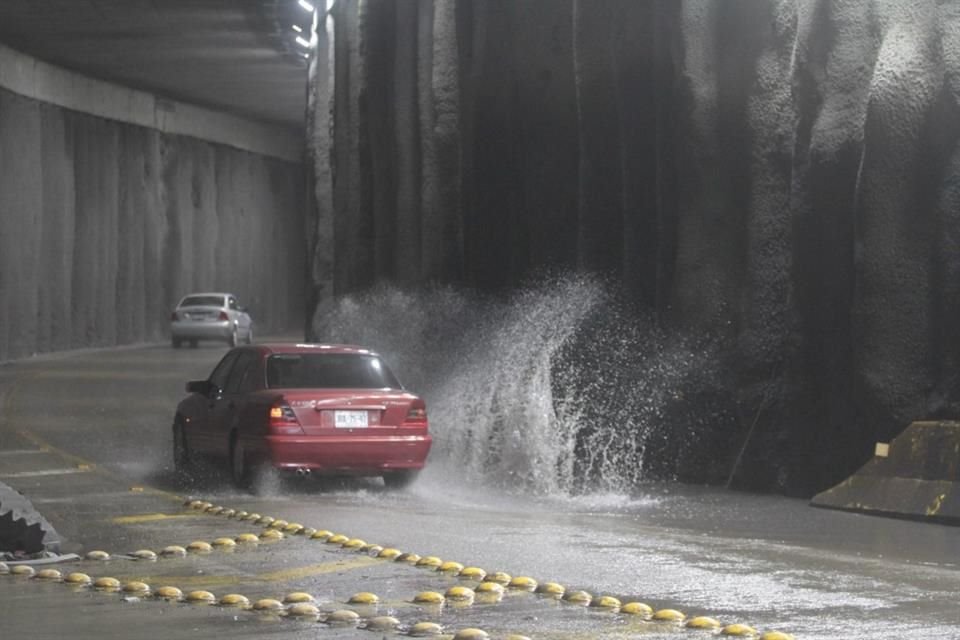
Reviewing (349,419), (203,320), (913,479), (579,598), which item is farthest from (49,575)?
(203,320)

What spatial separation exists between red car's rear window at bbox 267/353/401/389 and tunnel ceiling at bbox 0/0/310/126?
67.9ft

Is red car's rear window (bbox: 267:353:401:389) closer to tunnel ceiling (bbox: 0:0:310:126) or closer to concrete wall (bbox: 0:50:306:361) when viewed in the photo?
tunnel ceiling (bbox: 0:0:310:126)

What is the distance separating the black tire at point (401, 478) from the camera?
17.3 meters

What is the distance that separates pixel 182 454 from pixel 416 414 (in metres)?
3.24

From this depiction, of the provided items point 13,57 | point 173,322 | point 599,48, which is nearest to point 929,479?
point 599,48

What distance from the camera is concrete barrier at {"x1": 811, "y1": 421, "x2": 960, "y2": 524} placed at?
14789 millimetres

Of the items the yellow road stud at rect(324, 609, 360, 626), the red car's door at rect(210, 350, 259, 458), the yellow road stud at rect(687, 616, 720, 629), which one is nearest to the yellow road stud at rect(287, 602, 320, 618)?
the yellow road stud at rect(324, 609, 360, 626)

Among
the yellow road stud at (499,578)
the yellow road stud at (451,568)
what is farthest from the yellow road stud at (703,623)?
the yellow road stud at (451,568)

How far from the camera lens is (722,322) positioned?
19016 mm

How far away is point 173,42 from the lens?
44.0m

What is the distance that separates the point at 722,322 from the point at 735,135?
1889mm

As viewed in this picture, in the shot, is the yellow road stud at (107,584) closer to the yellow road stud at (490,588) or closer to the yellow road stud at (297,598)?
the yellow road stud at (297,598)

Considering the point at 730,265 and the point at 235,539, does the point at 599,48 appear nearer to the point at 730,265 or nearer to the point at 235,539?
the point at 730,265

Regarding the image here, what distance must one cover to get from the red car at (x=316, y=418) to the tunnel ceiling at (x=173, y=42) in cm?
2073
